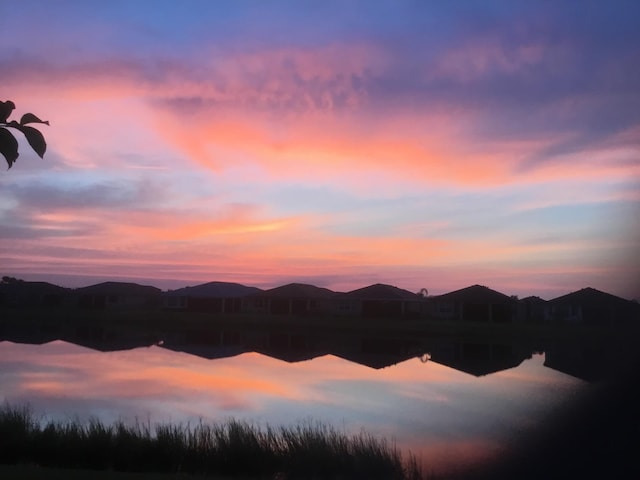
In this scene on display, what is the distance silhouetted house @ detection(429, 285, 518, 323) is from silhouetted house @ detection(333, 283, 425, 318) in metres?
4.28

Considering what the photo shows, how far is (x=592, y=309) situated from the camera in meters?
60.1

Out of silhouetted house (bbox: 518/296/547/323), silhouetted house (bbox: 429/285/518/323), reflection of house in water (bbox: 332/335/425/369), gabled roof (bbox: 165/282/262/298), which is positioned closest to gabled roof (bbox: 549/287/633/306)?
silhouetted house (bbox: 429/285/518/323)

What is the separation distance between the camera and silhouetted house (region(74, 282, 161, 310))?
81000 millimetres

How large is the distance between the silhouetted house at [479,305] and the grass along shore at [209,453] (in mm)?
49948

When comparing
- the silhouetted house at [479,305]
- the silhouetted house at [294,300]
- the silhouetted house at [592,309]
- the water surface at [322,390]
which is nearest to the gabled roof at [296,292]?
the silhouetted house at [294,300]

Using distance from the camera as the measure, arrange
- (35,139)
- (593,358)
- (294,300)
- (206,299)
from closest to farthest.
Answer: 1. (35,139)
2. (593,358)
3. (294,300)
4. (206,299)

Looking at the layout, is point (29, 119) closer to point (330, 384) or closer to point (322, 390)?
point (322, 390)

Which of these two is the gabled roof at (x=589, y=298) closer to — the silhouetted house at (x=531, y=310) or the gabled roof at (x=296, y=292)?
the silhouetted house at (x=531, y=310)

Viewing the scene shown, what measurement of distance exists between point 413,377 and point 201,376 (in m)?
9.19

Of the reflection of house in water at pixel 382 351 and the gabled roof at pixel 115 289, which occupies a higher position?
the gabled roof at pixel 115 289

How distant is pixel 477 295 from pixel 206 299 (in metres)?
32.6

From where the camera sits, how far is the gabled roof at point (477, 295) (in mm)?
62975

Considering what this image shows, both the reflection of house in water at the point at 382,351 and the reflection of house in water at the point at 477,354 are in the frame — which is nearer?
the reflection of house in water at the point at 477,354

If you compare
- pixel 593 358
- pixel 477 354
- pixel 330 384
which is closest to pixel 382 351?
pixel 477 354
